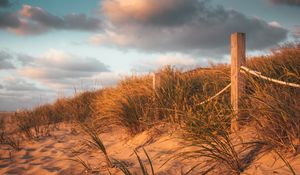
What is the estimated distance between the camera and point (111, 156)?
537cm

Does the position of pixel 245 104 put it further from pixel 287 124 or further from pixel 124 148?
pixel 124 148

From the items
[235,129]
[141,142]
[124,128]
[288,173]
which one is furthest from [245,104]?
[124,128]

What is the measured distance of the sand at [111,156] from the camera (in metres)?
3.44

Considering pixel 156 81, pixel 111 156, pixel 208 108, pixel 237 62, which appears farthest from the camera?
pixel 156 81

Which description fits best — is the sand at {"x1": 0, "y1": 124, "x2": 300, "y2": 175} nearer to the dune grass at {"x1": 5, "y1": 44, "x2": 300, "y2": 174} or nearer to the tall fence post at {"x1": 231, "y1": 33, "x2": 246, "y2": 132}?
the dune grass at {"x1": 5, "y1": 44, "x2": 300, "y2": 174}

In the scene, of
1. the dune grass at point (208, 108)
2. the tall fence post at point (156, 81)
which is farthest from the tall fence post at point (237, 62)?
the tall fence post at point (156, 81)

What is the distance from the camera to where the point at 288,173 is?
3.06 meters

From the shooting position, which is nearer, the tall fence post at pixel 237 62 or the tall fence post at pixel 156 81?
the tall fence post at pixel 237 62

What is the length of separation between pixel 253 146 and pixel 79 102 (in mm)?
7364

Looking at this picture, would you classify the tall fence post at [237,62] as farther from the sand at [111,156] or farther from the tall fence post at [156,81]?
the tall fence post at [156,81]

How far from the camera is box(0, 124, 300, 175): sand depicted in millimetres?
3441

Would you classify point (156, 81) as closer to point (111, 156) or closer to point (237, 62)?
point (111, 156)

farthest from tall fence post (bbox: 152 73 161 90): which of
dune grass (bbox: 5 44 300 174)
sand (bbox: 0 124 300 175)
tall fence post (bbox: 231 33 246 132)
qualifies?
tall fence post (bbox: 231 33 246 132)


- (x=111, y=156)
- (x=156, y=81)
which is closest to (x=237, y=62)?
(x=156, y=81)
